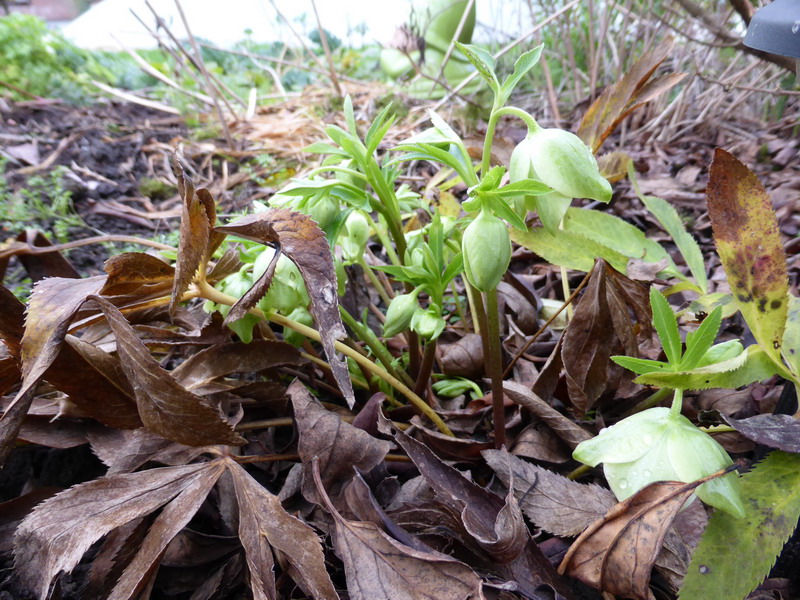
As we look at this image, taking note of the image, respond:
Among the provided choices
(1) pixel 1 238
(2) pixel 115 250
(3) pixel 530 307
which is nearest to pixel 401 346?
(3) pixel 530 307

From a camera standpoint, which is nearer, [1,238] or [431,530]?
[431,530]

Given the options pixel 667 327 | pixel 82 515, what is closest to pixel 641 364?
pixel 667 327

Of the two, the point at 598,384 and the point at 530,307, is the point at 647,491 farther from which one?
the point at 530,307

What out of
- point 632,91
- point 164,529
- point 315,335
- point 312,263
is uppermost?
point 632,91

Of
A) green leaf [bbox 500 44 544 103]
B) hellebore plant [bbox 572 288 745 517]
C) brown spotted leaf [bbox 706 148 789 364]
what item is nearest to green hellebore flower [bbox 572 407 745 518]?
hellebore plant [bbox 572 288 745 517]

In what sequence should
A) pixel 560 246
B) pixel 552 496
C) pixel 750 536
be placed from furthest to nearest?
1. pixel 560 246
2. pixel 552 496
3. pixel 750 536

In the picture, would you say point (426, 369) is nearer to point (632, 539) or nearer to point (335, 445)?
point (335, 445)

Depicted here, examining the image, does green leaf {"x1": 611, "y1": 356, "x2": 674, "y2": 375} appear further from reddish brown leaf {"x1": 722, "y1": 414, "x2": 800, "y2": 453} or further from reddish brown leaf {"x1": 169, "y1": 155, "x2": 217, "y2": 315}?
reddish brown leaf {"x1": 169, "y1": 155, "x2": 217, "y2": 315}
